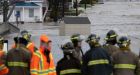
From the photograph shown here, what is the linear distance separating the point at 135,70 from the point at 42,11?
56.0 m

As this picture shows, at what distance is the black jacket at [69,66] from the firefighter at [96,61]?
0.12m

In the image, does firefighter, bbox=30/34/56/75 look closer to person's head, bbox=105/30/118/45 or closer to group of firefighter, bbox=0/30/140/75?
group of firefighter, bbox=0/30/140/75

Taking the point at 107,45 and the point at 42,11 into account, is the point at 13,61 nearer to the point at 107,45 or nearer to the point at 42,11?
the point at 107,45

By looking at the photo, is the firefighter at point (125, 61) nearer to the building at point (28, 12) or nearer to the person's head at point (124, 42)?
the person's head at point (124, 42)

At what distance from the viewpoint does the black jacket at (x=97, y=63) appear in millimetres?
10375

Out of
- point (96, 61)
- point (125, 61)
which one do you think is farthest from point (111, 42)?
point (96, 61)

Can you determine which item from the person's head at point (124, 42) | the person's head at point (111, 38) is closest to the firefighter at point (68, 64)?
the person's head at point (124, 42)

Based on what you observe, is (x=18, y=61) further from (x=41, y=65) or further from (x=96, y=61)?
(x=96, y=61)

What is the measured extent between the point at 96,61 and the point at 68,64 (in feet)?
1.63

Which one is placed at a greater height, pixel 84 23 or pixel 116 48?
pixel 116 48

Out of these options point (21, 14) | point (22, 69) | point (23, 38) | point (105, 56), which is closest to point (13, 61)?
point (22, 69)

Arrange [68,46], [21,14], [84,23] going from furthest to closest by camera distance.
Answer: [21,14], [84,23], [68,46]

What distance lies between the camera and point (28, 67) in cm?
1073

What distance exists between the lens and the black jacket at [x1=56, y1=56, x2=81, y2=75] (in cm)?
1037
